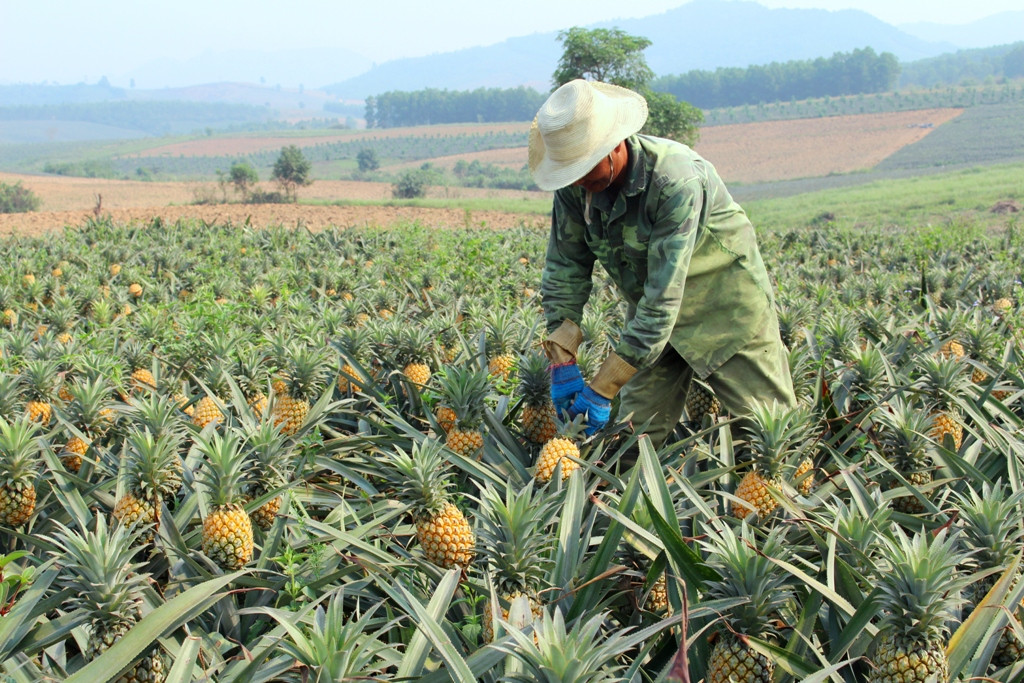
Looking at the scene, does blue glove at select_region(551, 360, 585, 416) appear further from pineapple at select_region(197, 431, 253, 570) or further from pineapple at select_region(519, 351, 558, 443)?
pineapple at select_region(197, 431, 253, 570)

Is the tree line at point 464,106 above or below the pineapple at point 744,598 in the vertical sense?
above

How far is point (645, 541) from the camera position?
238cm

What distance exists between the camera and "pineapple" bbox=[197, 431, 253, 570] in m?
2.40

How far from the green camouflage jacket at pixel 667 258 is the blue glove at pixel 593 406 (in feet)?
0.69

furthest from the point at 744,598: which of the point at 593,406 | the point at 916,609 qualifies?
the point at 593,406

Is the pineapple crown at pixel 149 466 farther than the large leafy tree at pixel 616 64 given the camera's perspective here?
No

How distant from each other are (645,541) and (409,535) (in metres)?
1.01

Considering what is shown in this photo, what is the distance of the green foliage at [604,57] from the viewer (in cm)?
4341

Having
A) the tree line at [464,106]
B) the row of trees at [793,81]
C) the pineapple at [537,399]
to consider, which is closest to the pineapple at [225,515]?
the pineapple at [537,399]

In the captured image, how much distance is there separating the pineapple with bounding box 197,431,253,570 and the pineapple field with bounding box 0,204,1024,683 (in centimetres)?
1

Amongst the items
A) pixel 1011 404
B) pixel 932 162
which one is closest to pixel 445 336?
pixel 1011 404

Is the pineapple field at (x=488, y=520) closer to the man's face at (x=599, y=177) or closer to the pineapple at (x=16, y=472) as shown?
the pineapple at (x=16, y=472)

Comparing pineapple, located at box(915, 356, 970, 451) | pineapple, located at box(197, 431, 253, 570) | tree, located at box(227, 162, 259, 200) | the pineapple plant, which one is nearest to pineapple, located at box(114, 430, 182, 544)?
pineapple, located at box(197, 431, 253, 570)

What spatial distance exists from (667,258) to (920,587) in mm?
1634
